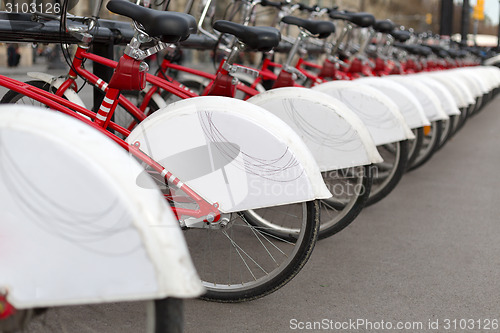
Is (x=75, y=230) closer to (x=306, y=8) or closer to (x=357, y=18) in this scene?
(x=357, y=18)

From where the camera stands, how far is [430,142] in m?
5.77

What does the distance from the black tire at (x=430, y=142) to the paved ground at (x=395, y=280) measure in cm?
65

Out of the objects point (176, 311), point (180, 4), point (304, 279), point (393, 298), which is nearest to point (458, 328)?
point (393, 298)

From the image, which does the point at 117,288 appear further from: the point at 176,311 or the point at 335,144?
the point at 335,144

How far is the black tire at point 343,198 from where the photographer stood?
11.7 feet

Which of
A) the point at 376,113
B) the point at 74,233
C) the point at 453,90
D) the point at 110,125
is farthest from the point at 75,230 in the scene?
the point at 453,90

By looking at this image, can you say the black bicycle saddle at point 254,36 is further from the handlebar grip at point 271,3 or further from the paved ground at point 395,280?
the handlebar grip at point 271,3

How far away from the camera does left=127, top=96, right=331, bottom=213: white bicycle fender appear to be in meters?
2.59

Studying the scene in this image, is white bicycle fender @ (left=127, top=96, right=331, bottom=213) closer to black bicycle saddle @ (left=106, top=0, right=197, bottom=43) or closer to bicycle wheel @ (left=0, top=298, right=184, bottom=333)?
black bicycle saddle @ (left=106, top=0, right=197, bottom=43)

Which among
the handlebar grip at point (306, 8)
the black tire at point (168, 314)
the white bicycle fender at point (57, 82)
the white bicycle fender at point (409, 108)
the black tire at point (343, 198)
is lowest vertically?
the black tire at point (343, 198)

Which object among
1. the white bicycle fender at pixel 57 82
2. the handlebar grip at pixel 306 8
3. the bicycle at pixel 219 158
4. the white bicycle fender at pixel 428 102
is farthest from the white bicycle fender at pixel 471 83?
the bicycle at pixel 219 158

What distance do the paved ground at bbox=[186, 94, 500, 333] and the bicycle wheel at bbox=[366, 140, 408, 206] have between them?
19 centimetres

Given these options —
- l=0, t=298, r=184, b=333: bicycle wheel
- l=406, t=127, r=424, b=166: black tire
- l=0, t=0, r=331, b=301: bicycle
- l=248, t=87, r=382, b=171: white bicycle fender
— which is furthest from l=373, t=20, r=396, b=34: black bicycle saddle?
l=0, t=298, r=184, b=333: bicycle wheel

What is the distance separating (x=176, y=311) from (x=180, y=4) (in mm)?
5406
